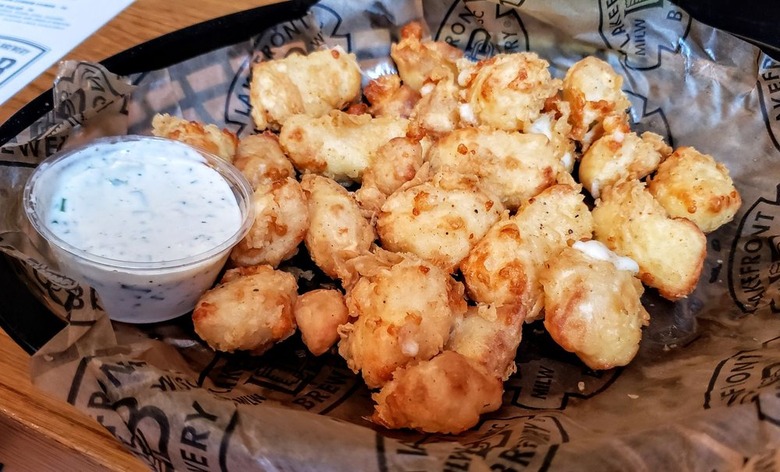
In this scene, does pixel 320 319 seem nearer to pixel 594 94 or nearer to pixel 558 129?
pixel 558 129

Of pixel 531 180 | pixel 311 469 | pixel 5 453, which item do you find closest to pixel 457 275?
pixel 531 180

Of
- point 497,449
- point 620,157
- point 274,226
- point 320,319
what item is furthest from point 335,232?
point 620,157

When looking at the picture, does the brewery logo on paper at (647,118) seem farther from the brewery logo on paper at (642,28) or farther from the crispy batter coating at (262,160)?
the crispy batter coating at (262,160)

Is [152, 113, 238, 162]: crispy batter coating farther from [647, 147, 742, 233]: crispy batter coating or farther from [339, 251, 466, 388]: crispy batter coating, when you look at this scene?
[647, 147, 742, 233]: crispy batter coating

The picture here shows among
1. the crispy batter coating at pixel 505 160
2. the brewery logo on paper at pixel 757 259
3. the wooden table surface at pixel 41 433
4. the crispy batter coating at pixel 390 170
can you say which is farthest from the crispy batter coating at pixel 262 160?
the brewery logo on paper at pixel 757 259

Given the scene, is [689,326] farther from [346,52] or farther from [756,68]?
[346,52]

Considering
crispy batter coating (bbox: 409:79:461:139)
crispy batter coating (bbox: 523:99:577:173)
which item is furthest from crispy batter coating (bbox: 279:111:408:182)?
crispy batter coating (bbox: 523:99:577:173)
